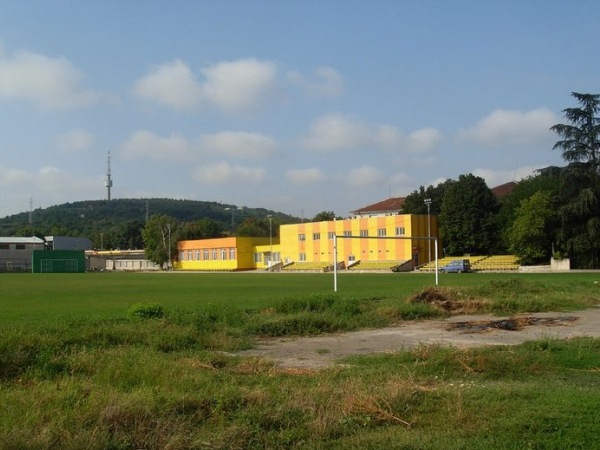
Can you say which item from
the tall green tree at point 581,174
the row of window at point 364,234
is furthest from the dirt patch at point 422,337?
the row of window at point 364,234

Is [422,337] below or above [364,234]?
below

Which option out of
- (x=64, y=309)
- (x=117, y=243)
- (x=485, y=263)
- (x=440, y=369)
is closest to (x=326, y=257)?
(x=485, y=263)

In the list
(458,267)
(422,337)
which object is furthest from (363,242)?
(422,337)

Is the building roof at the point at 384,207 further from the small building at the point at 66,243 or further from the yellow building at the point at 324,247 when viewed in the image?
the small building at the point at 66,243

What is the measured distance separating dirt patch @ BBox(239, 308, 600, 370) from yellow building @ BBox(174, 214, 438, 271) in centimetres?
5232

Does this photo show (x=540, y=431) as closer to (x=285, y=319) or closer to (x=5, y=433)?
(x=5, y=433)

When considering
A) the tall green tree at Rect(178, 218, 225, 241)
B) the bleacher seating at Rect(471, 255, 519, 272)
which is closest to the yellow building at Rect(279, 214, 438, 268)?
the bleacher seating at Rect(471, 255, 519, 272)

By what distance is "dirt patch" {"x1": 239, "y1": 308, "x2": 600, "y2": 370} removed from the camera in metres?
12.9

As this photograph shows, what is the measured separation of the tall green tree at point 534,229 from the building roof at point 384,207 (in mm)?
54996

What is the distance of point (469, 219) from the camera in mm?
86438

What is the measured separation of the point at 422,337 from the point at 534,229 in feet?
202

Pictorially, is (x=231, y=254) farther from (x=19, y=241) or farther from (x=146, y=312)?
(x=146, y=312)

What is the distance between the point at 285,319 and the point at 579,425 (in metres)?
11.3

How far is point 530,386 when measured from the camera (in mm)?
8664
